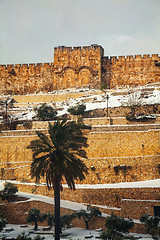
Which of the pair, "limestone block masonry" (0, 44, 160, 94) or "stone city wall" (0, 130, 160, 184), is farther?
"limestone block masonry" (0, 44, 160, 94)

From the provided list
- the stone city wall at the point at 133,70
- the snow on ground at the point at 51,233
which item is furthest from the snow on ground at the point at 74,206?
the stone city wall at the point at 133,70

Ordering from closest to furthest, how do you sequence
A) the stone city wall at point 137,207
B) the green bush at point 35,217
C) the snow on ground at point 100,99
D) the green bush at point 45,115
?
the stone city wall at point 137,207 < the green bush at point 35,217 < the green bush at point 45,115 < the snow on ground at point 100,99

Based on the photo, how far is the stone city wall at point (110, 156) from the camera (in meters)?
25.0

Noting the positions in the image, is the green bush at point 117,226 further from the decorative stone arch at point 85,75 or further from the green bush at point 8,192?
the decorative stone arch at point 85,75

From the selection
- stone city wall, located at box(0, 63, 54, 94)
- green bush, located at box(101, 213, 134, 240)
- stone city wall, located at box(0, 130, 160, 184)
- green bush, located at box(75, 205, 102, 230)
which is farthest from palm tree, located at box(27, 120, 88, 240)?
stone city wall, located at box(0, 63, 54, 94)

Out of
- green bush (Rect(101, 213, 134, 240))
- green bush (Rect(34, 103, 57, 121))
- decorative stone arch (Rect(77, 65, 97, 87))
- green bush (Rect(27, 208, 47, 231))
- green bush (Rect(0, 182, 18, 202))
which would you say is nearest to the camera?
green bush (Rect(101, 213, 134, 240))

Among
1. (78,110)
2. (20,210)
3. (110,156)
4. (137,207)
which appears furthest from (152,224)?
(78,110)

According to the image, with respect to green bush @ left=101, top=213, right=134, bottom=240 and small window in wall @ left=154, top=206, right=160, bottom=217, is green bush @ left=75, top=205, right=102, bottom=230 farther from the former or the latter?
small window in wall @ left=154, top=206, right=160, bottom=217

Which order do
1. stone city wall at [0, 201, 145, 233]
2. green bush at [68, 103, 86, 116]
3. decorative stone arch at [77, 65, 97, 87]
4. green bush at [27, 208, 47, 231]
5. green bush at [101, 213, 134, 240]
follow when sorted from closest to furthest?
green bush at [101, 213, 134, 240], green bush at [27, 208, 47, 231], stone city wall at [0, 201, 145, 233], green bush at [68, 103, 86, 116], decorative stone arch at [77, 65, 97, 87]

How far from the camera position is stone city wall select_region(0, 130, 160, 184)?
25031 millimetres

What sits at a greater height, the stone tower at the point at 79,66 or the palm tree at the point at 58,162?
the stone tower at the point at 79,66

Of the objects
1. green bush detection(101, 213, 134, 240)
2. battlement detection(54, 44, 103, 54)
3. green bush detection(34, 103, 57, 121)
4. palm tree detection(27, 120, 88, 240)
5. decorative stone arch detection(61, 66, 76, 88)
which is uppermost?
battlement detection(54, 44, 103, 54)

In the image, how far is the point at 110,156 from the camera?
28000mm

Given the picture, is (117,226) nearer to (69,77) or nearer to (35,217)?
(35,217)
